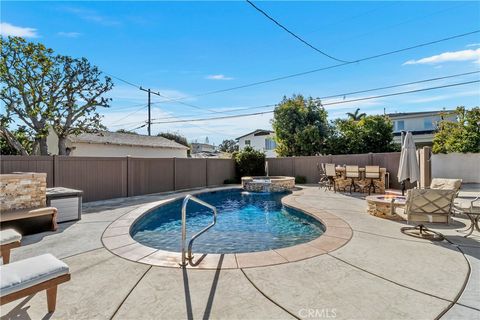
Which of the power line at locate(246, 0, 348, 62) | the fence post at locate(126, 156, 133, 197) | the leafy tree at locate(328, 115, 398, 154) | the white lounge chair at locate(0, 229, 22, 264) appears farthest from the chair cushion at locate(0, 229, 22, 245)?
the leafy tree at locate(328, 115, 398, 154)

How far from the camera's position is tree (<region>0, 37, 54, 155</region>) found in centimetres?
1131

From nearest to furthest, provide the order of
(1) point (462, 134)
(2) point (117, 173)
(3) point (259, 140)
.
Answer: (2) point (117, 173) < (1) point (462, 134) < (3) point (259, 140)

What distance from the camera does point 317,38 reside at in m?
10.6

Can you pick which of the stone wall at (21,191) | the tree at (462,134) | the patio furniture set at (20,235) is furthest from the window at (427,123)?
the stone wall at (21,191)

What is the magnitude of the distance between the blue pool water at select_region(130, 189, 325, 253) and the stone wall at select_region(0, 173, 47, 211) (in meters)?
2.28

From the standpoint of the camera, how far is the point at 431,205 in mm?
4906

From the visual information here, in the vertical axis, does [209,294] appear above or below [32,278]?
below

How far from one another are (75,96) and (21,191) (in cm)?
938

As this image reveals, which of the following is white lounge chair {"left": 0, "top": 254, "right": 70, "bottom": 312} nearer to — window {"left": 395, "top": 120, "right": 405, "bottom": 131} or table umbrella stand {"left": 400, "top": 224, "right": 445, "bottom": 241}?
table umbrella stand {"left": 400, "top": 224, "right": 445, "bottom": 241}

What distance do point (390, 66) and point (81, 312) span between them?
1661 cm

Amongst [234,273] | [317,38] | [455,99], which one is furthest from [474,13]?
[234,273]

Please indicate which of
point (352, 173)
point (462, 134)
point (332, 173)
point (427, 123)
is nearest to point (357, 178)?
point (352, 173)

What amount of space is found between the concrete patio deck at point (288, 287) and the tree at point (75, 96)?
10.8m

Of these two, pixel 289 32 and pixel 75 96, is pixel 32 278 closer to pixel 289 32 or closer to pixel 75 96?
pixel 289 32
